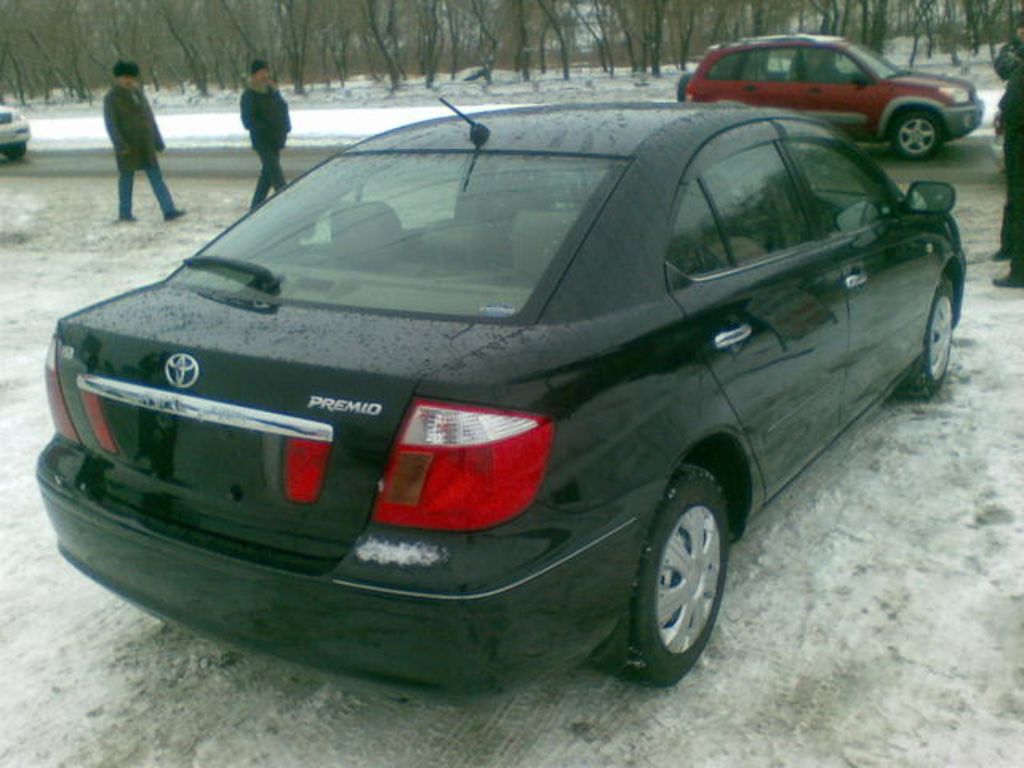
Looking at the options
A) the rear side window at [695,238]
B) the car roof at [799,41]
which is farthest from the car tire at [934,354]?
the car roof at [799,41]

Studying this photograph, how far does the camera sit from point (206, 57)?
202 ft

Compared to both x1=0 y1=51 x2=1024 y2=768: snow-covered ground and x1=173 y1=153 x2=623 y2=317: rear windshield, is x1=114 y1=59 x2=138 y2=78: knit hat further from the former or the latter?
x1=173 y1=153 x2=623 y2=317: rear windshield

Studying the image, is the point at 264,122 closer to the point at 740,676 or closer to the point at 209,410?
the point at 209,410

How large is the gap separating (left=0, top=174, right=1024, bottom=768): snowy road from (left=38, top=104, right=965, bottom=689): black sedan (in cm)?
23

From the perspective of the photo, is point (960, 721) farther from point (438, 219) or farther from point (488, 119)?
point (488, 119)

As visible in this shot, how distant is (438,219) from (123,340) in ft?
3.27

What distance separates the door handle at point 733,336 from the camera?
3.01 m

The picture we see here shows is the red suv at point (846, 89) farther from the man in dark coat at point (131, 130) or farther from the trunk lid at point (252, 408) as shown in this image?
the trunk lid at point (252, 408)

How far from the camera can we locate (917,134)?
1392 cm

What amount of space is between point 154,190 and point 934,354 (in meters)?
9.71

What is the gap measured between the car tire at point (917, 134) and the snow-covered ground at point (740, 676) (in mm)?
10511

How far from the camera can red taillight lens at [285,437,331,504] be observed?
7.73 ft

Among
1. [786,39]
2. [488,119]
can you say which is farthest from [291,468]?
[786,39]

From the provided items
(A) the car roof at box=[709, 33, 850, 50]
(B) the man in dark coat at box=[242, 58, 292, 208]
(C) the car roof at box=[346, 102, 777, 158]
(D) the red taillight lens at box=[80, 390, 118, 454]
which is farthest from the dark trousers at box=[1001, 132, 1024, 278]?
(A) the car roof at box=[709, 33, 850, 50]
